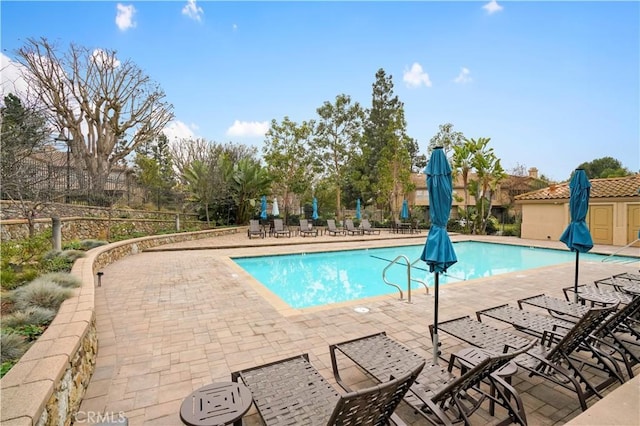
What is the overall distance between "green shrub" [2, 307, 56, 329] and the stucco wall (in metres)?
19.8

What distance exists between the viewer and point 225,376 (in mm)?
3314

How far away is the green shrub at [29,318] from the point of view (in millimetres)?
3435

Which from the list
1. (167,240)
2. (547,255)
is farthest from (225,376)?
(547,255)

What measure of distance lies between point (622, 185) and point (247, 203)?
20.4 meters

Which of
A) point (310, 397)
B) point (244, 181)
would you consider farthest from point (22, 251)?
point (244, 181)

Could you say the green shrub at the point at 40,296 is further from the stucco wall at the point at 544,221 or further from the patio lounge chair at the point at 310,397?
the stucco wall at the point at 544,221

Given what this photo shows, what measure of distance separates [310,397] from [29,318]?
11.3 ft

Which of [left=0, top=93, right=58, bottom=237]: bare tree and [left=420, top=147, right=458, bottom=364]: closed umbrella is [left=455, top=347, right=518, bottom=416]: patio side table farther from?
[left=0, top=93, right=58, bottom=237]: bare tree

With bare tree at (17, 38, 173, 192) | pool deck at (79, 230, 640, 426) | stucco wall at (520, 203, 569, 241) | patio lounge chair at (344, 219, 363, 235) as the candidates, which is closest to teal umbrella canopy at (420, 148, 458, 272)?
pool deck at (79, 230, 640, 426)

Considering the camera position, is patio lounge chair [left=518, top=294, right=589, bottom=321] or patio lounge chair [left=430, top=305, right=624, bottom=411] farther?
patio lounge chair [left=518, top=294, right=589, bottom=321]

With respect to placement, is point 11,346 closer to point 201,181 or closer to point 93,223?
point 93,223

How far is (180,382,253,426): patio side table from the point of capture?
6.12 feet

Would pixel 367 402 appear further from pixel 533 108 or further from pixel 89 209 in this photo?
pixel 533 108

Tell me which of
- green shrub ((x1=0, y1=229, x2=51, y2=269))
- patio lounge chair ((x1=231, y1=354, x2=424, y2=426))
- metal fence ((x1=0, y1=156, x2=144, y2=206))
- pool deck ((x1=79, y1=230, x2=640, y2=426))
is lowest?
pool deck ((x1=79, y1=230, x2=640, y2=426))
